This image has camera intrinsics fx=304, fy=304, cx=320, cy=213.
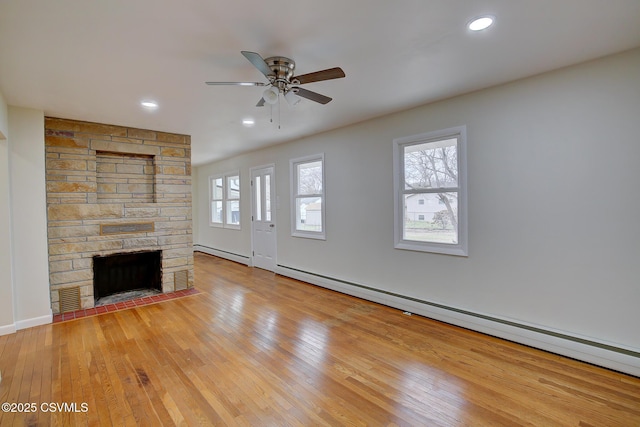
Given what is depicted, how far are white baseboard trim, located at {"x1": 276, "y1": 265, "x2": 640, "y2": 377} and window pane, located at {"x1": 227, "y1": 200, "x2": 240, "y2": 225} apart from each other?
4.00m

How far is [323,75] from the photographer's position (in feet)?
7.32

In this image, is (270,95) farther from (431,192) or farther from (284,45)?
(431,192)

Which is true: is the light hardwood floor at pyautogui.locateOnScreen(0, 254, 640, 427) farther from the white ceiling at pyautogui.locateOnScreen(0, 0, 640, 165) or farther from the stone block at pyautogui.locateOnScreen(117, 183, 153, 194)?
the white ceiling at pyautogui.locateOnScreen(0, 0, 640, 165)

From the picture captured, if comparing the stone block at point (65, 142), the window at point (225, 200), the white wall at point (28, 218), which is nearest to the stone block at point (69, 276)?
the white wall at point (28, 218)

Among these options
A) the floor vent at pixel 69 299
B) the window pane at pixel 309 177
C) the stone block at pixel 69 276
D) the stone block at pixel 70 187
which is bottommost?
the floor vent at pixel 69 299

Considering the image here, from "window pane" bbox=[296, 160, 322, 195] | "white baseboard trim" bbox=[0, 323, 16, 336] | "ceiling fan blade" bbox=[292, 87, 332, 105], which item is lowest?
"white baseboard trim" bbox=[0, 323, 16, 336]

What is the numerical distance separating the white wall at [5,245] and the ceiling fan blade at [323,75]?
3255mm

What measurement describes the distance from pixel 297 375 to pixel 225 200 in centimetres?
571

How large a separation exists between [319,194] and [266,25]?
3246 mm

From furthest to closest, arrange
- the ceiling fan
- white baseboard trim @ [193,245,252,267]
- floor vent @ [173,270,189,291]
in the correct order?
1. white baseboard trim @ [193,245,252,267]
2. floor vent @ [173,270,189,291]
3. the ceiling fan

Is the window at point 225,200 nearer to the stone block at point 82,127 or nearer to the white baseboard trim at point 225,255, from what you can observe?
the white baseboard trim at point 225,255

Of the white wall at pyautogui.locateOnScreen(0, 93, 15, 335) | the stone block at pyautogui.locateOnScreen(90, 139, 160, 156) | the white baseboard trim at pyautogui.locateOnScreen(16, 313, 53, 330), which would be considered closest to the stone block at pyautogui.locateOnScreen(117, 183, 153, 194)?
the stone block at pyautogui.locateOnScreen(90, 139, 160, 156)

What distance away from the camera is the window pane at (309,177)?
5.12 m

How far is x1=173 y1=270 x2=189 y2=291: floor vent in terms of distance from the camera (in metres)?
4.78
